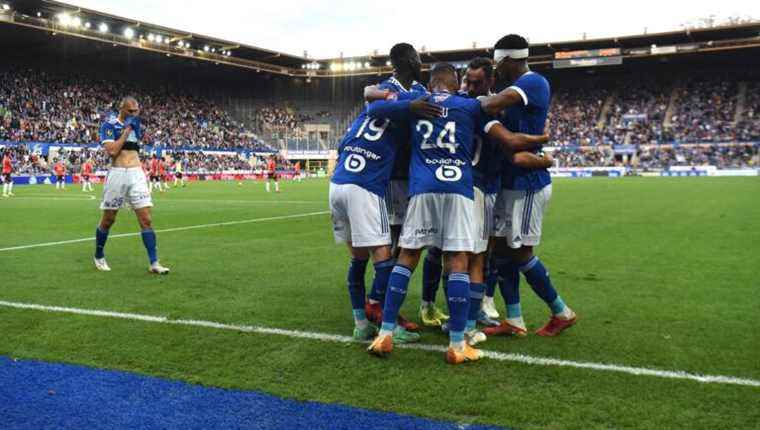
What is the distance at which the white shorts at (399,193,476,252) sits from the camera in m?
4.37

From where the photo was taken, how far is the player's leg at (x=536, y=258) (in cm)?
493

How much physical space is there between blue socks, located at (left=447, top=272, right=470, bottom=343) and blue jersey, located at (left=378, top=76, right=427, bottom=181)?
1.22 m

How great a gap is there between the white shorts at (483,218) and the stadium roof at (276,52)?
166ft

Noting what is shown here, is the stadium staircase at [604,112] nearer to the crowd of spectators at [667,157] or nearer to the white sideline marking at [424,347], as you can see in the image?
the crowd of spectators at [667,157]

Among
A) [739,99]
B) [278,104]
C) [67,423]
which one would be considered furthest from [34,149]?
[739,99]

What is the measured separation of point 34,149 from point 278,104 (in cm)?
3420

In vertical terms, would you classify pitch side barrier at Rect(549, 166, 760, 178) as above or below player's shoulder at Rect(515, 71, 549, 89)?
below

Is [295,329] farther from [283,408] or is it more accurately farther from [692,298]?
[692,298]

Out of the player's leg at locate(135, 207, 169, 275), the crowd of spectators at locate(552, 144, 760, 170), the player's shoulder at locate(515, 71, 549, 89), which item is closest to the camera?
the player's shoulder at locate(515, 71, 549, 89)

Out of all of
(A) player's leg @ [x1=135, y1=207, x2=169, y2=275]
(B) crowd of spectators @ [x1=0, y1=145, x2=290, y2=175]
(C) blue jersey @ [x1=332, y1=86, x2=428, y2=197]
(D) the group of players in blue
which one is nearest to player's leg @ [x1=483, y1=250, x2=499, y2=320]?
(D) the group of players in blue

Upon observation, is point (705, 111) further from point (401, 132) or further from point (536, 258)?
point (401, 132)

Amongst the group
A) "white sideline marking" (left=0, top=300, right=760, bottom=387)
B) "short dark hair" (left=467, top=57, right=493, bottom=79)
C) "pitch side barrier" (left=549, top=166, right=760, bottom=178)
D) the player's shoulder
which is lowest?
"pitch side barrier" (left=549, top=166, right=760, bottom=178)

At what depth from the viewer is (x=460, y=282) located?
438cm

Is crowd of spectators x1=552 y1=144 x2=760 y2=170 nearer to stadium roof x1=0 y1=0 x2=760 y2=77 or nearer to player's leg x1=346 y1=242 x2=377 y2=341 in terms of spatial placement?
stadium roof x1=0 y1=0 x2=760 y2=77
